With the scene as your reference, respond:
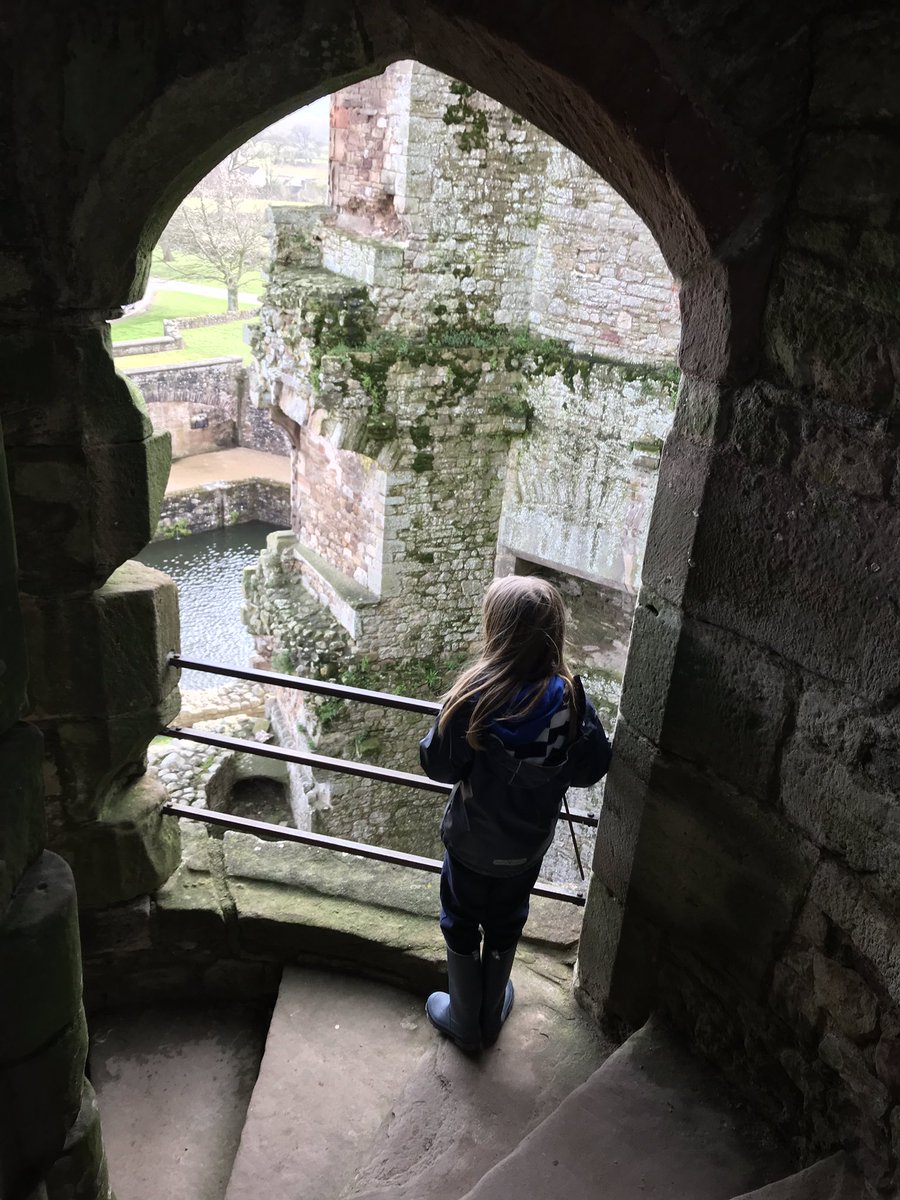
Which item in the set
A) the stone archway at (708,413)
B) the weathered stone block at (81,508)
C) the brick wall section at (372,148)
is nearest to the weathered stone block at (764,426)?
the stone archway at (708,413)

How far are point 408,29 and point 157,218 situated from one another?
2.20ft

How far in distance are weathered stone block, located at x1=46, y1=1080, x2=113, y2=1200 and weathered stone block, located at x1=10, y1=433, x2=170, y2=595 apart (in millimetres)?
1166

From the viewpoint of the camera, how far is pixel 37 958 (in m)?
1.53

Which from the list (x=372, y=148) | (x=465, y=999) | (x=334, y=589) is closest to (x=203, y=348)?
(x=334, y=589)

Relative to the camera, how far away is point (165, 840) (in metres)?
2.89

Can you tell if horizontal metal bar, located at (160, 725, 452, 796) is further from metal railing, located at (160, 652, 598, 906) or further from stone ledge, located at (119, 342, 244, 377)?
stone ledge, located at (119, 342, 244, 377)

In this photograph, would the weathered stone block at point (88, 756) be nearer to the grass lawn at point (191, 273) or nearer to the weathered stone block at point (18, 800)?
the weathered stone block at point (18, 800)

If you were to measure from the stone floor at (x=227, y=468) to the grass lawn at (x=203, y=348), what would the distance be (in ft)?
6.88

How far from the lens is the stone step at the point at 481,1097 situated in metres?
2.16

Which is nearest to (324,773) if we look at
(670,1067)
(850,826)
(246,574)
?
(246,574)

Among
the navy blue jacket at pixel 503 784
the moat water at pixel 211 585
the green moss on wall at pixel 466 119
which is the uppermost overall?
the green moss on wall at pixel 466 119

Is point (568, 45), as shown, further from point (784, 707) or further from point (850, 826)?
point (850, 826)

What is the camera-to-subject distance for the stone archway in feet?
5.38

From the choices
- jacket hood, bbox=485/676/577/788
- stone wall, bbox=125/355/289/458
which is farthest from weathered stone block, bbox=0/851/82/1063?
stone wall, bbox=125/355/289/458
